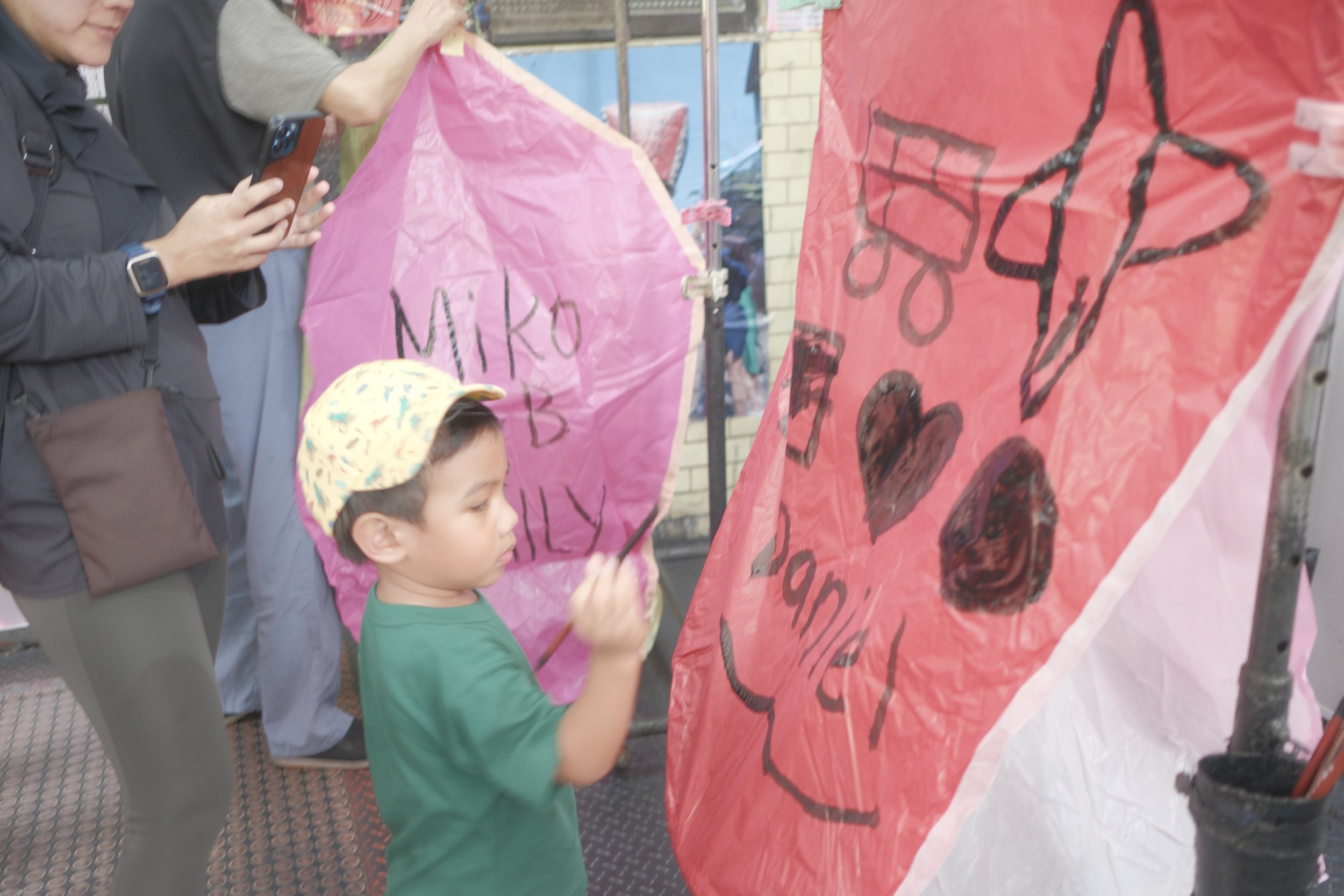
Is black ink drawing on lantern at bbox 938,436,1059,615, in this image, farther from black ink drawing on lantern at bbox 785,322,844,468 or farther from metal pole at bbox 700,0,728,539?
metal pole at bbox 700,0,728,539

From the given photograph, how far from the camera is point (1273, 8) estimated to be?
0.74m

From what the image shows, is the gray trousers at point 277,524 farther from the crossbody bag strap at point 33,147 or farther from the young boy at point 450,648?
the young boy at point 450,648

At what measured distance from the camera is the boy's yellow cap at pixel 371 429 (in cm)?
94

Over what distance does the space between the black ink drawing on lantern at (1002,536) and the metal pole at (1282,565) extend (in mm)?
154

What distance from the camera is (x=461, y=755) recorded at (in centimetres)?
94

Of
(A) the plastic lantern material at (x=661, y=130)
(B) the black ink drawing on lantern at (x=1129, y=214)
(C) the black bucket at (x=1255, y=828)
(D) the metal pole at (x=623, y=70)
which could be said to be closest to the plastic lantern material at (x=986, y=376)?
(B) the black ink drawing on lantern at (x=1129, y=214)

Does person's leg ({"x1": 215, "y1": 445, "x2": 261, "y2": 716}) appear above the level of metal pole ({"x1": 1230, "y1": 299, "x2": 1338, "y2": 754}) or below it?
below

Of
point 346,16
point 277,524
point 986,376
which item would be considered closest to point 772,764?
point 986,376

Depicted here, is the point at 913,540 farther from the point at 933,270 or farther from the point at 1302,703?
the point at 1302,703

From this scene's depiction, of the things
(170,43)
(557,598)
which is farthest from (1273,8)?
(557,598)

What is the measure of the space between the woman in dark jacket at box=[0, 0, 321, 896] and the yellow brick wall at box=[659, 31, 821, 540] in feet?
5.97

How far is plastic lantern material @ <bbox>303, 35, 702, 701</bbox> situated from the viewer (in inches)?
74.8

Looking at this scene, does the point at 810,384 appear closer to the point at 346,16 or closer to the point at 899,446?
the point at 899,446

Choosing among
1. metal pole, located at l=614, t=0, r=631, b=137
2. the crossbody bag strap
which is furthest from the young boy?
metal pole, located at l=614, t=0, r=631, b=137
